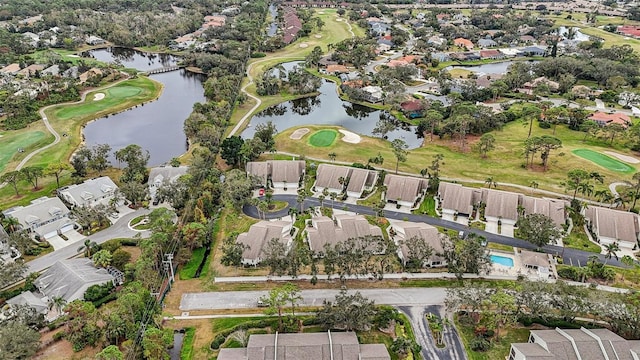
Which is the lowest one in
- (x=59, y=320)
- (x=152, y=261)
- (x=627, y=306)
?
(x=59, y=320)

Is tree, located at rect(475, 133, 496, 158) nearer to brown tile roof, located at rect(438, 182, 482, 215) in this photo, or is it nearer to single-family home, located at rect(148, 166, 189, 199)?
brown tile roof, located at rect(438, 182, 482, 215)

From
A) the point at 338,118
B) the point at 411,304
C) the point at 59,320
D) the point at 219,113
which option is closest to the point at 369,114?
the point at 338,118

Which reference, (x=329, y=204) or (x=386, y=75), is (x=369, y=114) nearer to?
(x=386, y=75)

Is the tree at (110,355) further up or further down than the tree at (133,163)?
further down

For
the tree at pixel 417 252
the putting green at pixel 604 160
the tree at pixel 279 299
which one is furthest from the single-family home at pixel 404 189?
the putting green at pixel 604 160

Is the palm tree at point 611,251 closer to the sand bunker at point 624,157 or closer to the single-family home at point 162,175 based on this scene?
the sand bunker at point 624,157

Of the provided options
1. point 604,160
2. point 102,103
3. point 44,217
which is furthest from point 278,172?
point 102,103

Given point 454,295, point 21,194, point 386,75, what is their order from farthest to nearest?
point 386,75 < point 21,194 < point 454,295
